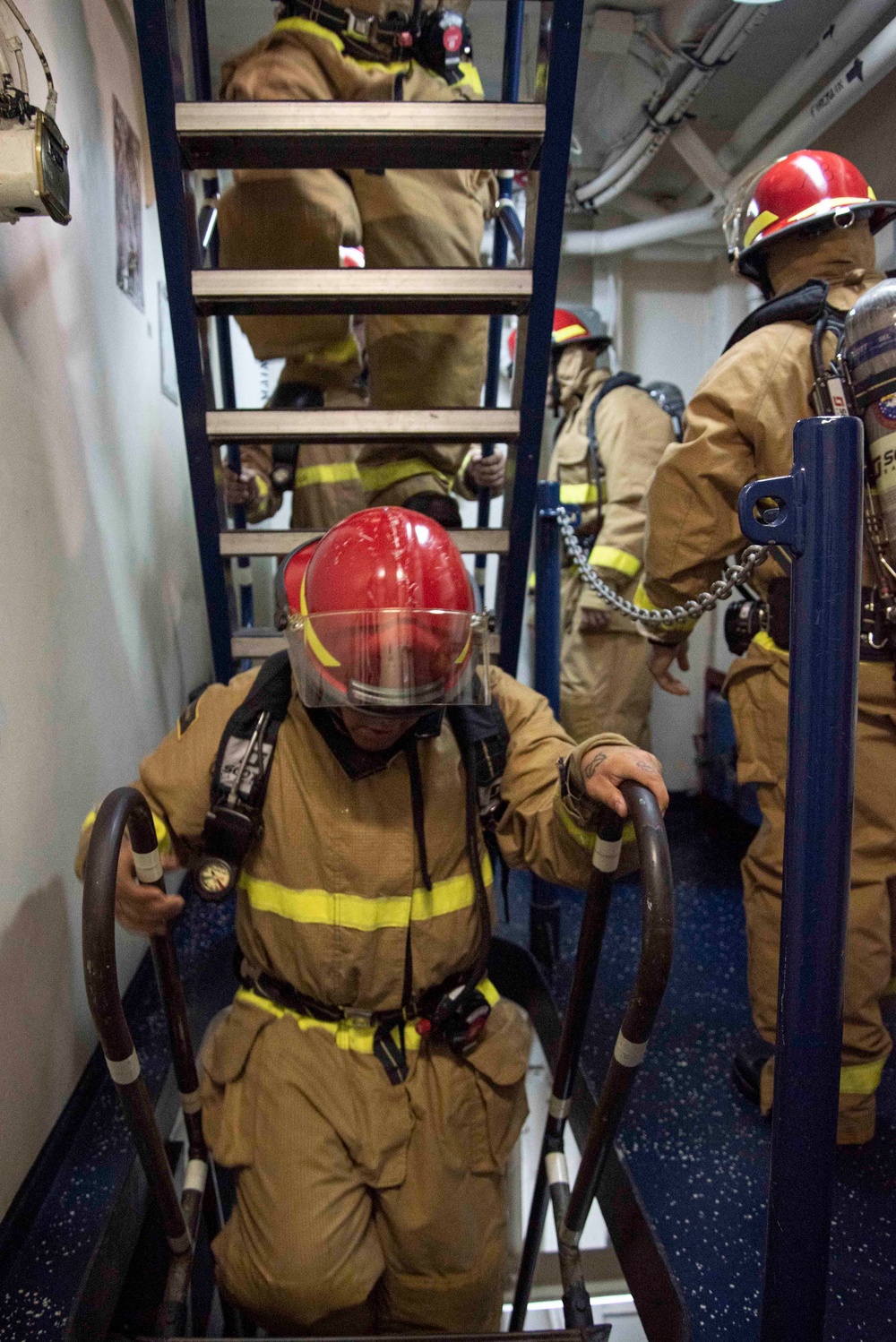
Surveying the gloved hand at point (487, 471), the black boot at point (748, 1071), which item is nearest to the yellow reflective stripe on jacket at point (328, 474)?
the gloved hand at point (487, 471)

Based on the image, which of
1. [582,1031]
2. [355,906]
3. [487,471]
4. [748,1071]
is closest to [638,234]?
[487,471]

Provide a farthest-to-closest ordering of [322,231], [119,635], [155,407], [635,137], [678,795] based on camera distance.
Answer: [678,795]
[635,137]
[155,407]
[119,635]
[322,231]

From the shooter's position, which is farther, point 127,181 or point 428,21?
point 127,181

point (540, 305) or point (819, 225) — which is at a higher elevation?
point (819, 225)

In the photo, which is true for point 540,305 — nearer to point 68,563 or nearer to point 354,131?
point 354,131

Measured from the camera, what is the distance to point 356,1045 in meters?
1.73

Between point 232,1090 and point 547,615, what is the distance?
1.76 metres

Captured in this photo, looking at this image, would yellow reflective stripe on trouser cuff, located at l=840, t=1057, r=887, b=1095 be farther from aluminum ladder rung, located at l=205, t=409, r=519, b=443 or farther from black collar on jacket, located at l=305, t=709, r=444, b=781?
aluminum ladder rung, located at l=205, t=409, r=519, b=443

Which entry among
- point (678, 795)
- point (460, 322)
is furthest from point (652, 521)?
point (678, 795)

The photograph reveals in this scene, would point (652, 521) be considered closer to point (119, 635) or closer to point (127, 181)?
point (119, 635)

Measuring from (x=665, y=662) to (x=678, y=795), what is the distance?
289 cm

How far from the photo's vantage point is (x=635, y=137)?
4.00 metres

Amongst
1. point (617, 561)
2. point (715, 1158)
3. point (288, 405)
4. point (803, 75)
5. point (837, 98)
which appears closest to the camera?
point (715, 1158)

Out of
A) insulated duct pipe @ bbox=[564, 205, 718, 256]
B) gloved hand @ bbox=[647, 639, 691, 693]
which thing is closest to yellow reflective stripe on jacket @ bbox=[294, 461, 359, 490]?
gloved hand @ bbox=[647, 639, 691, 693]
